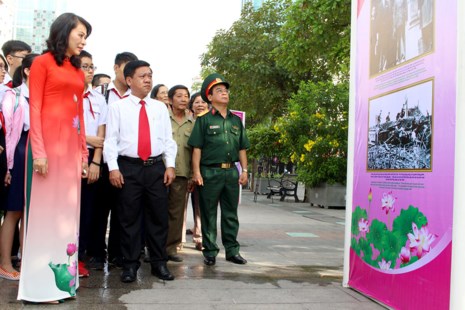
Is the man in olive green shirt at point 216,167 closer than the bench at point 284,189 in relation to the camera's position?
Yes

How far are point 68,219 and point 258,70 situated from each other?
63.5ft

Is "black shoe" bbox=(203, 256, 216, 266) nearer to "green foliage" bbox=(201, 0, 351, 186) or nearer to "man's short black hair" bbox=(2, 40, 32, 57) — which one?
"man's short black hair" bbox=(2, 40, 32, 57)

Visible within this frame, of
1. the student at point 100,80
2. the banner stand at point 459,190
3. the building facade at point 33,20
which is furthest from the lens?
the building facade at point 33,20

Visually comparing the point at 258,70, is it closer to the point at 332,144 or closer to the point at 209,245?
the point at 332,144

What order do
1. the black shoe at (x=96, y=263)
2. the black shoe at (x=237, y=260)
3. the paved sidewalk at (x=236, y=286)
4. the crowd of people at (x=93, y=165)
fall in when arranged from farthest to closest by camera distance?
the black shoe at (x=237, y=260) < the black shoe at (x=96, y=263) < the paved sidewalk at (x=236, y=286) < the crowd of people at (x=93, y=165)

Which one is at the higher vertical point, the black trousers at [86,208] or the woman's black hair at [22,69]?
the woman's black hair at [22,69]

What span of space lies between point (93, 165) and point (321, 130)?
1142 cm

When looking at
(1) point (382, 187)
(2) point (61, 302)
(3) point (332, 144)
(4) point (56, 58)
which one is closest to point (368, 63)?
(1) point (382, 187)

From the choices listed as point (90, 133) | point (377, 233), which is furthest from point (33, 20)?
point (377, 233)

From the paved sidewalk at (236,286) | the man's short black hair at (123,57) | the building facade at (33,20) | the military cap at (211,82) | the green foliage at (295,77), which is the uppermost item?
the building facade at (33,20)

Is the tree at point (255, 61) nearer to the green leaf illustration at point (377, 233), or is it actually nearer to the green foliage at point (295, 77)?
the green foliage at point (295, 77)

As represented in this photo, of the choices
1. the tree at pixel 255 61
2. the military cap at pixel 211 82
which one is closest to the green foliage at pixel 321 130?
the tree at pixel 255 61

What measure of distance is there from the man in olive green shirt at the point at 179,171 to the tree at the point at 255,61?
54.5 feet

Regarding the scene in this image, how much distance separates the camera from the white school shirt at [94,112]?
16.2 feet
